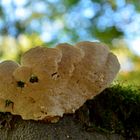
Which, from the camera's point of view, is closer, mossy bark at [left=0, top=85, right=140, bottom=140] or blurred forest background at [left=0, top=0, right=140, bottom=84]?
mossy bark at [left=0, top=85, right=140, bottom=140]

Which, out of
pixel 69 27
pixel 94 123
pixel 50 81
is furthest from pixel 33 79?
pixel 69 27

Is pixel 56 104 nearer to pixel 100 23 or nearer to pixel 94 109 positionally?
pixel 94 109

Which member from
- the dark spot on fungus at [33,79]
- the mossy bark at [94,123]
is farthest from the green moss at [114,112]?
the dark spot on fungus at [33,79]

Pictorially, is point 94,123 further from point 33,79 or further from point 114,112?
point 33,79

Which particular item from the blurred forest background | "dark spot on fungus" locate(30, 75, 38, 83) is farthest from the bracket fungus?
the blurred forest background

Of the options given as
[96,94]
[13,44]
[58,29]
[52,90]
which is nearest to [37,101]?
[52,90]

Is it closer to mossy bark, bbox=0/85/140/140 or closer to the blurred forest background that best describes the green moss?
mossy bark, bbox=0/85/140/140
